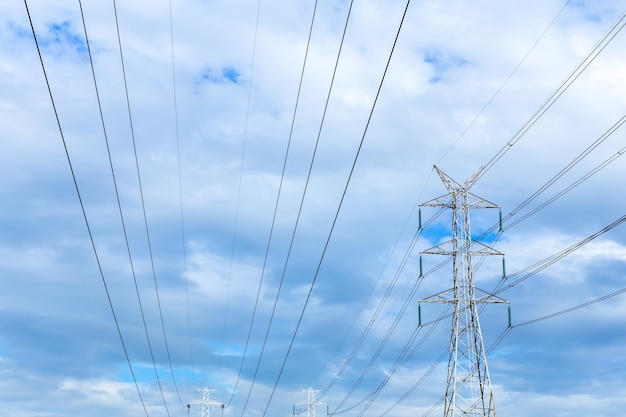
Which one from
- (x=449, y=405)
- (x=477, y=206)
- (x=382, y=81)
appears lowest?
(x=449, y=405)

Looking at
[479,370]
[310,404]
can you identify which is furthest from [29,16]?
[310,404]

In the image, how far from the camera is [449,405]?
5684 centimetres

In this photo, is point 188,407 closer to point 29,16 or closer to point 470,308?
point 470,308

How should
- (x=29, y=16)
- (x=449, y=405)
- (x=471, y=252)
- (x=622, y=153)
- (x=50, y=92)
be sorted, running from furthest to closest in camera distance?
1. (x=471, y=252)
2. (x=449, y=405)
3. (x=622, y=153)
4. (x=50, y=92)
5. (x=29, y=16)

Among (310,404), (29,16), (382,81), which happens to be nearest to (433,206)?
(382,81)

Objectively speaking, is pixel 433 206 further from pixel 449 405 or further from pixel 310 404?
pixel 310 404

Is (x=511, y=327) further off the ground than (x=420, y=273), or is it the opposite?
(x=420, y=273)

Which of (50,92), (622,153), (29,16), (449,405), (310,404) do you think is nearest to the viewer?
(29,16)

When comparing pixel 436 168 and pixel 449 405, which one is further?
pixel 436 168

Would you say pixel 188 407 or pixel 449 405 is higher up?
pixel 188 407

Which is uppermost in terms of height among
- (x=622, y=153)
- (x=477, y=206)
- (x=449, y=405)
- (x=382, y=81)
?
(x=477, y=206)

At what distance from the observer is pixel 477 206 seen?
62812mm

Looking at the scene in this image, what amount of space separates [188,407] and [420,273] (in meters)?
91.1

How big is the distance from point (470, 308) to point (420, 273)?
572 cm
